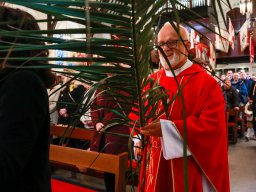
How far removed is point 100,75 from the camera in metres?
1.04

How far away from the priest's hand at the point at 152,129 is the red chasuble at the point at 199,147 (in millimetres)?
254

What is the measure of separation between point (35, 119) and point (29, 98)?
68 millimetres

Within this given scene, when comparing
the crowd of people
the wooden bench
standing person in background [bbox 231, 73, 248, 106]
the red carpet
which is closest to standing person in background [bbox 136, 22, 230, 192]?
the wooden bench

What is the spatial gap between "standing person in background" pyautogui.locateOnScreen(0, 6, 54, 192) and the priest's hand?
1.23 ft

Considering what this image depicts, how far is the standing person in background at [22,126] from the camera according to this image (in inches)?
34.6

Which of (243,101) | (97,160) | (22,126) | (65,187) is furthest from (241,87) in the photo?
(22,126)

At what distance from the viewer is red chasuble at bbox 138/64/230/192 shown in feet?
5.34

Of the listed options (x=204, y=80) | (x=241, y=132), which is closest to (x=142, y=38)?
(x=204, y=80)

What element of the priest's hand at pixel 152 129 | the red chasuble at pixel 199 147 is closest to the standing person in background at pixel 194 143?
the red chasuble at pixel 199 147

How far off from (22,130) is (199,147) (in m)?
1.03

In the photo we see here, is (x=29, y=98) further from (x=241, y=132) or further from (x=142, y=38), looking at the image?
(x=241, y=132)

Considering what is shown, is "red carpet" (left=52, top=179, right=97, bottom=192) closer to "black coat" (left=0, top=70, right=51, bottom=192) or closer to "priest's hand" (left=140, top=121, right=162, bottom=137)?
"priest's hand" (left=140, top=121, right=162, bottom=137)

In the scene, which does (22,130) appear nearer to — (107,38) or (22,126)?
(22,126)

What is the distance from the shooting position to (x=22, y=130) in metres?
0.89
